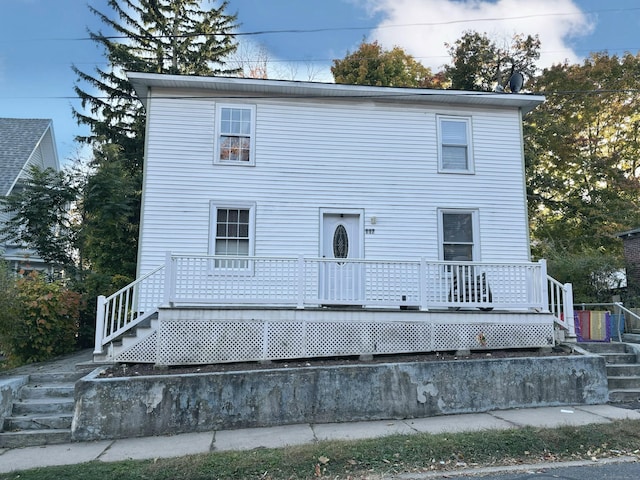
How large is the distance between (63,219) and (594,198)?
21.8m

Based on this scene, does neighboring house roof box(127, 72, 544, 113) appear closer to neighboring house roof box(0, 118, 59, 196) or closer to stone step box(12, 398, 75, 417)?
stone step box(12, 398, 75, 417)

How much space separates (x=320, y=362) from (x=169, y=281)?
2.96 meters

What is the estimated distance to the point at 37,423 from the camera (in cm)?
620

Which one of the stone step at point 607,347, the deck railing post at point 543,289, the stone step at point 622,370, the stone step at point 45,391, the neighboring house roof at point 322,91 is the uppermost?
the neighboring house roof at point 322,91

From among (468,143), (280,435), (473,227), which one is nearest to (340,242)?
(473,227)

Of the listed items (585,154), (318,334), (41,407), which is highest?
(585,154)

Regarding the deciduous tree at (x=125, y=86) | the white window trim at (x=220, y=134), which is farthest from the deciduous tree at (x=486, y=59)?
the white window trim at (x=220, y=134)

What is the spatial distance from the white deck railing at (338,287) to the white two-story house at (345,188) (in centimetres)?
5

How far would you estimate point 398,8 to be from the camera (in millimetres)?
12000

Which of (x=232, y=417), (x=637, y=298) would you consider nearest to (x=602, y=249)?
(x=637, y=298)

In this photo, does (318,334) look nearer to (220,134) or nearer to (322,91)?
(220,134)

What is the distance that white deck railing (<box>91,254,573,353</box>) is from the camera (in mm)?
7734

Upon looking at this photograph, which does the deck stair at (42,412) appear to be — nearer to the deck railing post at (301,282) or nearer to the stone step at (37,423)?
the stone step at (37,423)

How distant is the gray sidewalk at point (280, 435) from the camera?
5.37 metres
